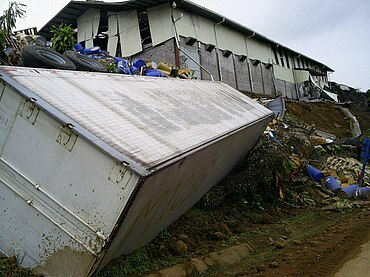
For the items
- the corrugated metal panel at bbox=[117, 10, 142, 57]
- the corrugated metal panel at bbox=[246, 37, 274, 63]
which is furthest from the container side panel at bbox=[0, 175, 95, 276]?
the corrugated metal panel at bbox=[246, 37, 274, 63]

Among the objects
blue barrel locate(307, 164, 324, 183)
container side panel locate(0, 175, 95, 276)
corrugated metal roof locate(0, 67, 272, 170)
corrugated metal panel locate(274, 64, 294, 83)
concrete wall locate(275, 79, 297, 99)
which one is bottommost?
container side panel locate(0, 175, 95, 276)

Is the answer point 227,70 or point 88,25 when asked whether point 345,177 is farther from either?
point 88,25

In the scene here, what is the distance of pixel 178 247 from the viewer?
4.90 meters

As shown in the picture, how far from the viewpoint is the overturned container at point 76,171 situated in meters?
3.15

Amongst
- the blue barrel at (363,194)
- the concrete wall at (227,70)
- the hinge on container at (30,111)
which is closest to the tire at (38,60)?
the hinge on container at (30,111)

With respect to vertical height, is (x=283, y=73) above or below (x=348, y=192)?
above

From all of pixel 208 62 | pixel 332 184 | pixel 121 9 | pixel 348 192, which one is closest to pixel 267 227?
pixel 348 192

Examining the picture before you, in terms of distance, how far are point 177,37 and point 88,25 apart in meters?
5.24

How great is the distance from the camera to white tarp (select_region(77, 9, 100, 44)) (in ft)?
56.7

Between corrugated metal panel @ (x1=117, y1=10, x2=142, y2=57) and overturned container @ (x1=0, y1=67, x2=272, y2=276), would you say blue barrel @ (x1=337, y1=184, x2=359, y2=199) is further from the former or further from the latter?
corrugated metal panel @ (x1=117, y1=10, x2=142, y2=57)

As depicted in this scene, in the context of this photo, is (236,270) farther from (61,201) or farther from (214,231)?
(61,201)

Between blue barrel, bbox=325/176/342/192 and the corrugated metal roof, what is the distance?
5.50 meters

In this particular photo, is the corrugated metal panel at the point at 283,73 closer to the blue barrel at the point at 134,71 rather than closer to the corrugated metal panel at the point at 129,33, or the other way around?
the corrugated metal panel at the point at 129,33

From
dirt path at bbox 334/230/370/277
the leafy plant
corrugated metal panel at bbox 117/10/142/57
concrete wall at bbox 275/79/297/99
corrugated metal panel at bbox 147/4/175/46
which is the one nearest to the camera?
dirt path at bbox 334/230/370/277
